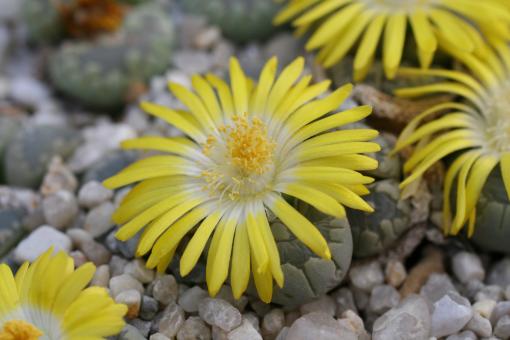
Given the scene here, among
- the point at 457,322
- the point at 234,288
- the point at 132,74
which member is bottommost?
the point at 457,322

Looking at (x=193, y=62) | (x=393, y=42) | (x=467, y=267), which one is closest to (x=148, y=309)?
(x=467, y=267)

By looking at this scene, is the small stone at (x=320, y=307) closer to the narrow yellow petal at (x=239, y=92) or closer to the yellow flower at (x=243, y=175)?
the yellow flower at (x=243, y=175)

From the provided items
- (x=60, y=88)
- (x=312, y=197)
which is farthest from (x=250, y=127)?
(x=60, y=88)

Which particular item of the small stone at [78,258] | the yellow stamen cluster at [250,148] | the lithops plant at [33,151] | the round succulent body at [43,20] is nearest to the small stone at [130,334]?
the small stone at [78,258]

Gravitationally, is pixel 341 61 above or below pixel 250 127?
above

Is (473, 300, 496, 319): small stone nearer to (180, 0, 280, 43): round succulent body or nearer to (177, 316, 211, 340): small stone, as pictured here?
(177, 316, 211, 340): small stone

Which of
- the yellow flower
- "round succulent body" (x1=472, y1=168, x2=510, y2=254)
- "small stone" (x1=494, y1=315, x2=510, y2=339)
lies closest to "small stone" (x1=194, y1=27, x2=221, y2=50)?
the yellow flower

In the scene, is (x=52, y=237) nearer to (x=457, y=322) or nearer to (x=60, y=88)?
(x=60, y=88)

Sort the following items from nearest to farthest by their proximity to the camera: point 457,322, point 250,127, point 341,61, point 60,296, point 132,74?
1. point 60,296
2. point 457,322
3. point 250,127
4. point 341,61
5. point 132,74
